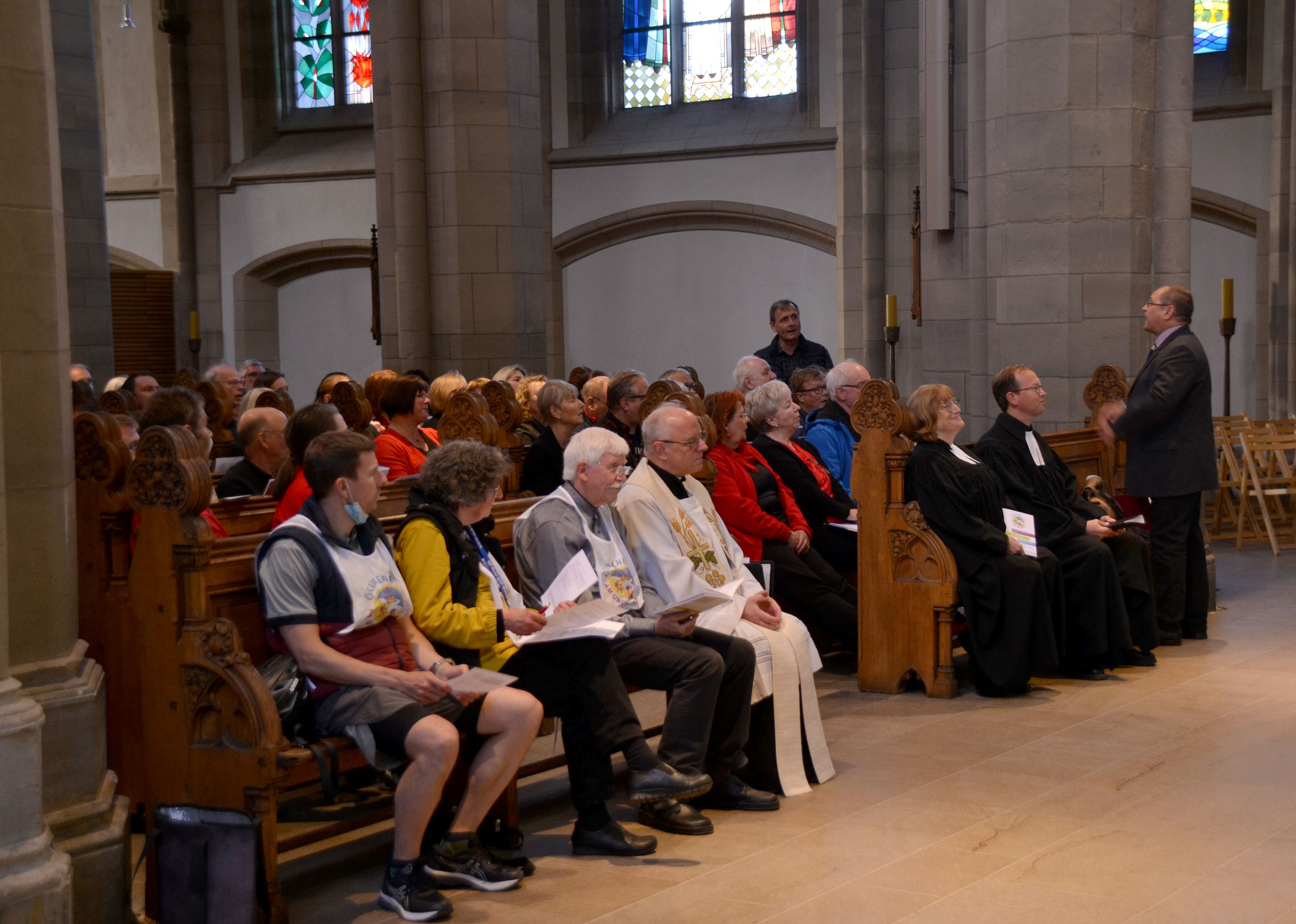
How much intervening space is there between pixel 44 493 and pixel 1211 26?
12624 millimetres

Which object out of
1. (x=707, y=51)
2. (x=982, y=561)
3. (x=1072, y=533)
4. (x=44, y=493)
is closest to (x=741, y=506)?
(x=982, y=561)

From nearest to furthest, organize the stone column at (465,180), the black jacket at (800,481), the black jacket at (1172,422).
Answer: the black jacket at (800,481)
the black jacket at (1172,422)
the stone column at (465,180)

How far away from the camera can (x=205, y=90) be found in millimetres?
18047

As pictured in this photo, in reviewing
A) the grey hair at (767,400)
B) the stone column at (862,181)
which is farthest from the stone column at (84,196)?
the stone column at (862,181)

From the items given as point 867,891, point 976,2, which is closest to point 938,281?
point 976,2

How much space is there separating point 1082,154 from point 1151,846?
16.1ft

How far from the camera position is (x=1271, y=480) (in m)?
10.4

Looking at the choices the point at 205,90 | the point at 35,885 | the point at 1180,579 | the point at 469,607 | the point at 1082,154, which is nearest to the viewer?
the point at 35,885

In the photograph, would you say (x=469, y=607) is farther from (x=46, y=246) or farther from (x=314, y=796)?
(x=46, y=246)

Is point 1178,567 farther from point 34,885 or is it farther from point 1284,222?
point 1284,222

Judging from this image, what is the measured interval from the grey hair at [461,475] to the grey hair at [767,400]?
8.33 ft

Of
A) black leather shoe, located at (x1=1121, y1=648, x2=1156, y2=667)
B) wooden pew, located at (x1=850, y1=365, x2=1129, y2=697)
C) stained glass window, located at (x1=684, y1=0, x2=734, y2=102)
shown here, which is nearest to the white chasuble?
wooden pew, located at (x1=850, y1=365, x2=1129, y2=697)

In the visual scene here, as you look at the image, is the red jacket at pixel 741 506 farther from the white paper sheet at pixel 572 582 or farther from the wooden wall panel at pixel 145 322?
the wooden wall panel at pixel 145 322

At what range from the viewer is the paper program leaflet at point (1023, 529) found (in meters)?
6.56
